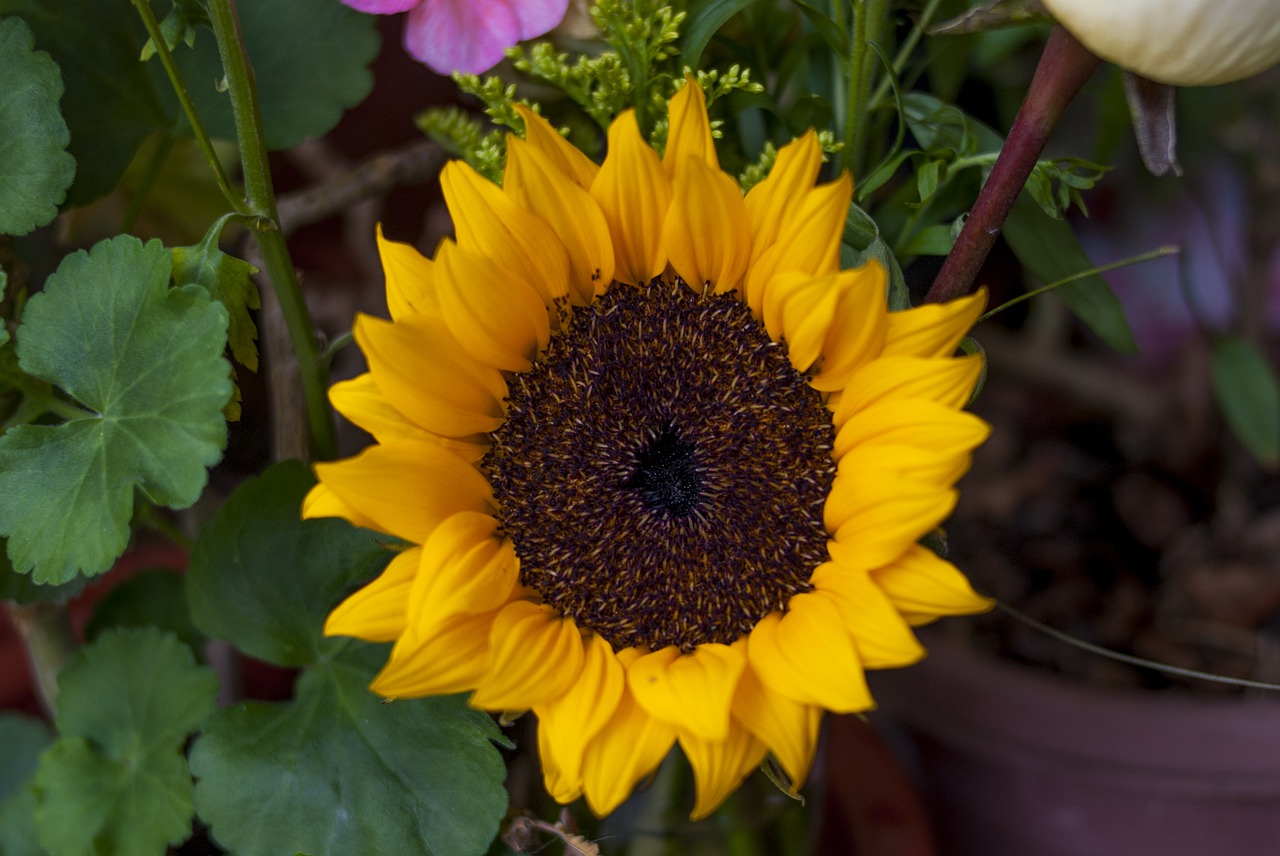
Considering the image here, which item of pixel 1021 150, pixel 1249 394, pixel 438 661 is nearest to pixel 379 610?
pixel 438 661

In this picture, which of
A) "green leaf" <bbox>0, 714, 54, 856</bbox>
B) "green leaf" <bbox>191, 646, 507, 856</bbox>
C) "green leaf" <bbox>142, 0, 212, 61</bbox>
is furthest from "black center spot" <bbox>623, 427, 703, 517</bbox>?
"green leaf" <bbox>0, 714, 54, 856</bbox>

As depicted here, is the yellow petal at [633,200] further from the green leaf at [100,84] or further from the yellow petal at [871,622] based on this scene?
the green leaf at [100,84]

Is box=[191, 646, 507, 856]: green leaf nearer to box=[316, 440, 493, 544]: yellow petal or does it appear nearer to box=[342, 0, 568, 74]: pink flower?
box=[316, 440, 493, 544]: yellow petal

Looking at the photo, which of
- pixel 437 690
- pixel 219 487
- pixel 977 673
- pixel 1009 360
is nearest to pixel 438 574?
pixel 437 690

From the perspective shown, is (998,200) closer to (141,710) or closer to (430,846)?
(430,846)

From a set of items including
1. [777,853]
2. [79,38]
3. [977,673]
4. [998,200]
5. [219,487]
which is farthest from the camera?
[219,487]

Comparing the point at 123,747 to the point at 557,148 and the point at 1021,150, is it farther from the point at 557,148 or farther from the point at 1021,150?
the point at 1021,150

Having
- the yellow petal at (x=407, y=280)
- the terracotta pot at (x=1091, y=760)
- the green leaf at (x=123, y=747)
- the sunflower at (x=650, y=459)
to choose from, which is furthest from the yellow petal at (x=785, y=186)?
the terracotta pot at (x=1091, y=760)
